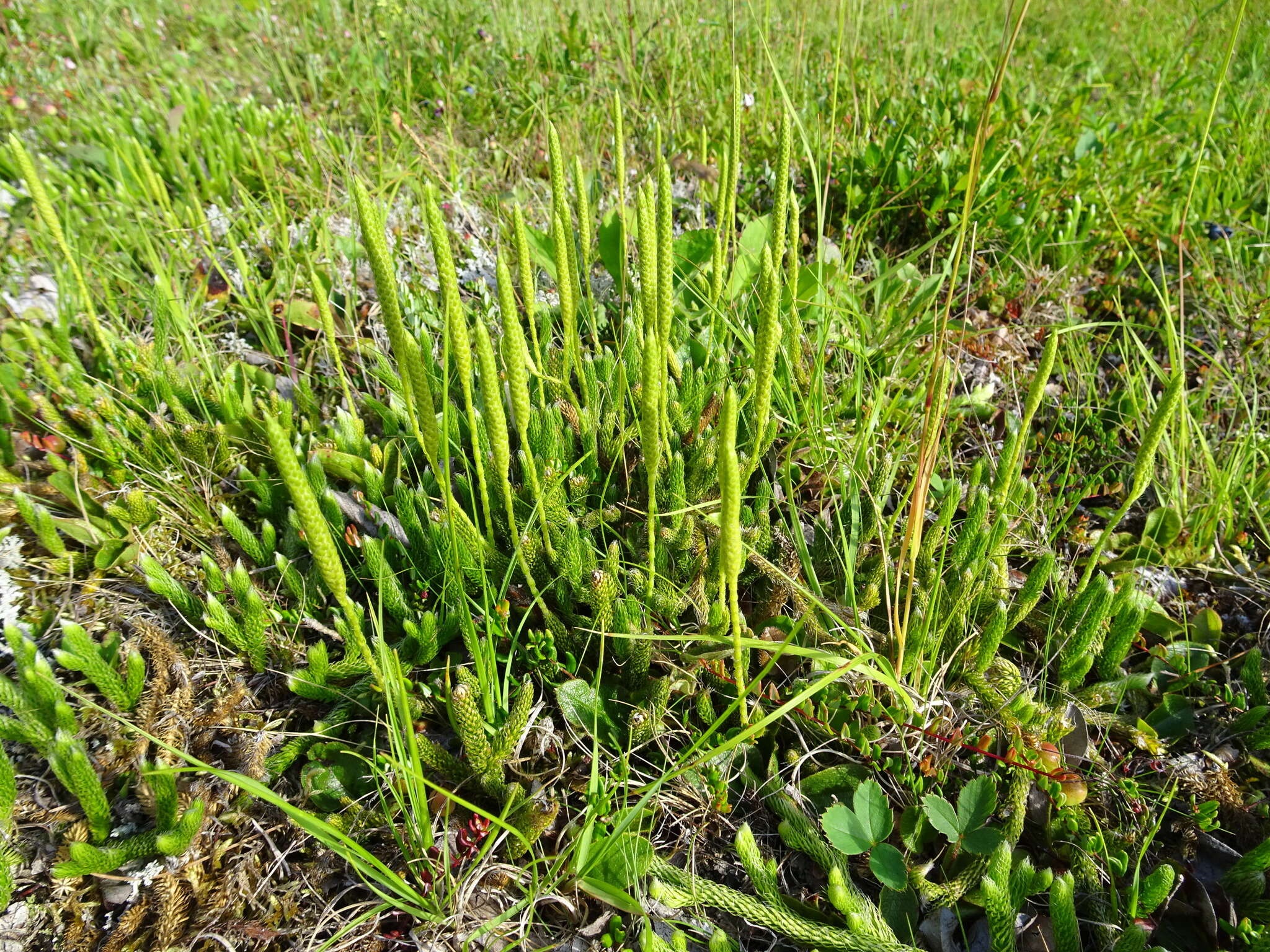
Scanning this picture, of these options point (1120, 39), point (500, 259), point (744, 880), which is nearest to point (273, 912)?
point (744, 880)

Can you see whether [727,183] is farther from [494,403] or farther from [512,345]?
[494,403]

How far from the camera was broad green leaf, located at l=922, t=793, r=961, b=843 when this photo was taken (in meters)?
1.62

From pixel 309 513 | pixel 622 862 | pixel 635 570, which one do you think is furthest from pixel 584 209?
pixel 622 862

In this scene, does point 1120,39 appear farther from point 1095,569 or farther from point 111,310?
point 111,310

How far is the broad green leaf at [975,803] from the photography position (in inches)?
64.6

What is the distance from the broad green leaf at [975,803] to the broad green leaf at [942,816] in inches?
0.6

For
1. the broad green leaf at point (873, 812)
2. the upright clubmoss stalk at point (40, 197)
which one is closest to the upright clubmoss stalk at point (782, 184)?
the broad green leaf at point (873, 812)

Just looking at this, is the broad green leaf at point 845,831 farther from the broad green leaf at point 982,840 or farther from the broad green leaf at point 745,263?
the broad green leaf at point 745,263

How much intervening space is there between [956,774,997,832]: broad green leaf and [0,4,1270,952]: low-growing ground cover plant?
0.01m

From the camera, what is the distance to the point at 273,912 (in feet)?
5.06

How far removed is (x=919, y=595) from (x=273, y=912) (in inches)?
65.7

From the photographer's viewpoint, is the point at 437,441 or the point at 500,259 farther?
the point at 437,441

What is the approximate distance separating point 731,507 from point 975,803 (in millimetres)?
977

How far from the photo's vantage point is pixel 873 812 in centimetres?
166
